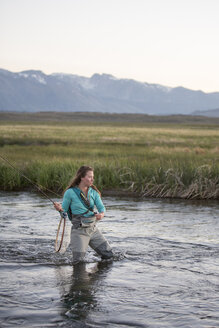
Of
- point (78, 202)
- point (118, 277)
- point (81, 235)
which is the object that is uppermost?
point (78, 202)

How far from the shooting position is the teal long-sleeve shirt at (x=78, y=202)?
9031 mm

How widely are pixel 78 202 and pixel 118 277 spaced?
1.40 metres

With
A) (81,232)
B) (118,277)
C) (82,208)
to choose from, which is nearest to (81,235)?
(81,232)

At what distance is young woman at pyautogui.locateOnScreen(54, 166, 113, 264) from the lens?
8969mm

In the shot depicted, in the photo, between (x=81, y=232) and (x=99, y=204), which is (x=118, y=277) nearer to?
(x=81, y=232)

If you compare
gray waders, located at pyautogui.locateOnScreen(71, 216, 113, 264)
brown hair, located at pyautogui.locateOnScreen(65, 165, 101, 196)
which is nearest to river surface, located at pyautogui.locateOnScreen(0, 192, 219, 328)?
gray waders, located at pyautogui.locateOnScreen(71, 216, 113, 264)

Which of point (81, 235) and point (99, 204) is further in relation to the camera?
point (81, 235)

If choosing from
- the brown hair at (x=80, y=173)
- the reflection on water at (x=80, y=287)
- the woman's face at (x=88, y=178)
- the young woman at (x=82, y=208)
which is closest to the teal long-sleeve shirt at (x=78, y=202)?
the young woman at (x=82, y=208)

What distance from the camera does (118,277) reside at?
8930 mm

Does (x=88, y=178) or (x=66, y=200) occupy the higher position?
(x=88, y=178)

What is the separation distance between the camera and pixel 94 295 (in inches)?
314

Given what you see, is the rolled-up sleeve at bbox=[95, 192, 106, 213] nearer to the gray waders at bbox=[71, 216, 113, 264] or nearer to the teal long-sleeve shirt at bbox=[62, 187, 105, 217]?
the teal long-sleeve shirt at bbox=[62, 187, 105, 217]

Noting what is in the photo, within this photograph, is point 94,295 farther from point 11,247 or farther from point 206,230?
point 206,230

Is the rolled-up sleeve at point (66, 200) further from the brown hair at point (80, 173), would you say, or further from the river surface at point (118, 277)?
the river surface at point (118, 277)
